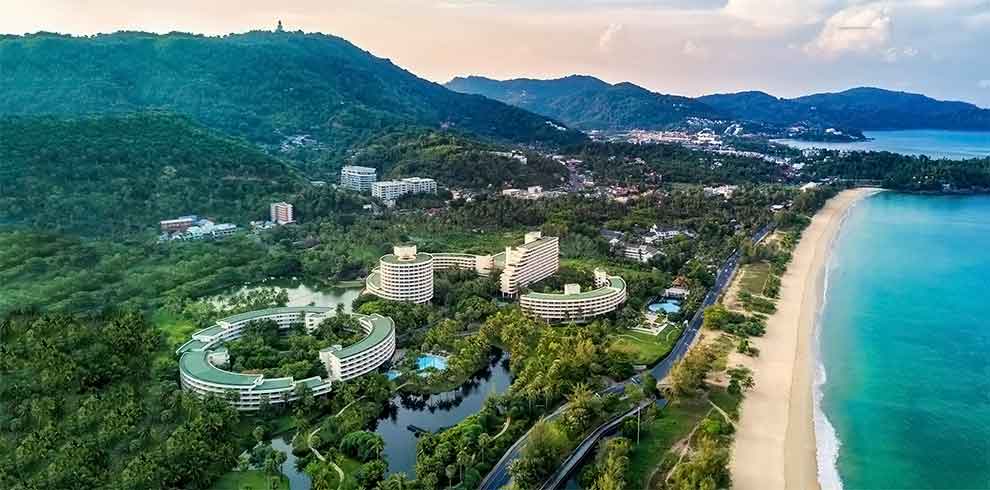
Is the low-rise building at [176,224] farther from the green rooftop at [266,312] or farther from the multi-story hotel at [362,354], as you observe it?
the multi-story hotel at [362,354]

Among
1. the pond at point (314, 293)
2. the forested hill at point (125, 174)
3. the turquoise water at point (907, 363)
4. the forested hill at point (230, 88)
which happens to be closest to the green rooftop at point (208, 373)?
the pond at point (314, 293)

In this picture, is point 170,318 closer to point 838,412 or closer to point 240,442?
point 240,442

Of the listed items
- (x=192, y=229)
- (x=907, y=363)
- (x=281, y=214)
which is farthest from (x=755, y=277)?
(x=192, y=229)

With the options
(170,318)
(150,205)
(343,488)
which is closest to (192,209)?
(150,205)

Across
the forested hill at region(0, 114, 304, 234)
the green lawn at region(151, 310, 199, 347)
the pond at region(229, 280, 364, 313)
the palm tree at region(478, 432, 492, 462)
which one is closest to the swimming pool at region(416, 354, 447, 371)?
the palm tree at region(478, 432, 492, 462)

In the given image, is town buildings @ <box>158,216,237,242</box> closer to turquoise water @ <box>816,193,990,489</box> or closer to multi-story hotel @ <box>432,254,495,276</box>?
multi-story hotel @ <box>432,254,495,276</box>

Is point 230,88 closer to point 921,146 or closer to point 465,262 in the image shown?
point 465,262

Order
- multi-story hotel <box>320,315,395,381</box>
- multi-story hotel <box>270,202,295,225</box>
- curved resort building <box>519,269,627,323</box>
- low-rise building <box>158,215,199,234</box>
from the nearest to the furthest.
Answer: multi-story hotel <box>320,315,395,381</box>, curved resort building <box>519,269,627,323</box>, low-rise building <box>158,215,199,234</box>, multi-story hotel <box>270,202,295,225</box>
